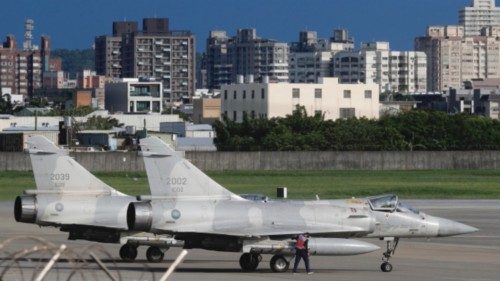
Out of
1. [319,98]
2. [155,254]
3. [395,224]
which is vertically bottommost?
[155,254]

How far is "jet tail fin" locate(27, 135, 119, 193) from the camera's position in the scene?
143 feet

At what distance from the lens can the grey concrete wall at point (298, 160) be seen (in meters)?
108

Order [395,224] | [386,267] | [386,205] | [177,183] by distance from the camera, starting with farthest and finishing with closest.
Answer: [386,205], [395,224], [386,267], [177,183]

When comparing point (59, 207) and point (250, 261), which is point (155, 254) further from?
point (250, 261)

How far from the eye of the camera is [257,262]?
40875mm

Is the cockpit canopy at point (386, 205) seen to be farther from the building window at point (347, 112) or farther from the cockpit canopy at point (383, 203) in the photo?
the building window at point (347, 112)

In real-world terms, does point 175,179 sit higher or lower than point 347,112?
lower

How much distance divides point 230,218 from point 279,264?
1.94 meters

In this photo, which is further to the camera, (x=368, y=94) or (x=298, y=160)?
(x=368, y=94)

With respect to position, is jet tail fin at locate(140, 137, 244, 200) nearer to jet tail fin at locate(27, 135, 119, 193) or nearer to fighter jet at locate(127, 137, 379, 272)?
fighter jet at locate(127, 137, 379, 272)

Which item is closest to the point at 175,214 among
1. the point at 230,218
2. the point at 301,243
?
the point at 230,218

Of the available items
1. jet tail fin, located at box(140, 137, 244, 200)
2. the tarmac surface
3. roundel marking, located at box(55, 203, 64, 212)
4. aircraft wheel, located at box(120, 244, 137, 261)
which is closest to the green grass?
the tarmac surface

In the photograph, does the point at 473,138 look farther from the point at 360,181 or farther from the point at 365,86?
the point at 360,181

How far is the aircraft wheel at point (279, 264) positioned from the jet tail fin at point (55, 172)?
606cm
